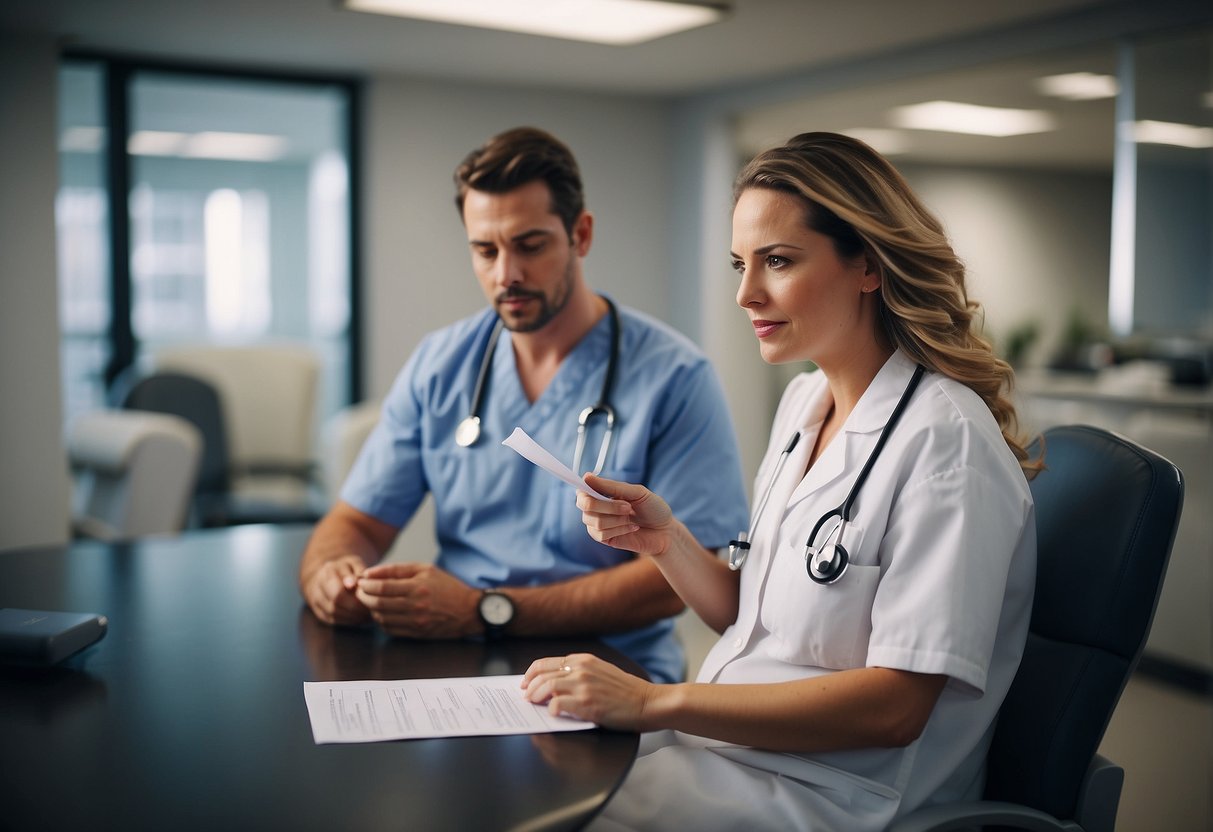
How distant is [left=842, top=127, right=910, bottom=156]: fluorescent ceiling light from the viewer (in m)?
6.95

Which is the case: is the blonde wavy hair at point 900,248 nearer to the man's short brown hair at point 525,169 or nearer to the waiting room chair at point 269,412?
the man's short brown hair at point 525,169

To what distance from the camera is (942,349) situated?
4.42ft

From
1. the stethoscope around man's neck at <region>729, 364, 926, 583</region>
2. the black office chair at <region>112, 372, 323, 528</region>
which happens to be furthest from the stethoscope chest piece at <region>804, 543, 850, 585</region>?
the black office chair at <region>112, 372, 323, 528</region>

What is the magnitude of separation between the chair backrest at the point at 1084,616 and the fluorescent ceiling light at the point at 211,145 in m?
7.93

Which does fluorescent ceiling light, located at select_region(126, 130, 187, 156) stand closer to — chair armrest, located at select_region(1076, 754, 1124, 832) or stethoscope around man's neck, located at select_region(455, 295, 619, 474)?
stethoscope around man's neck, located at select_region(455, 295, 619, 474)

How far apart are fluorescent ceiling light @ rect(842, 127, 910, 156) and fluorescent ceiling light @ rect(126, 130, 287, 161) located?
14.4 ft

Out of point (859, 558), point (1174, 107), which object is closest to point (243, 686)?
point (859, 558)

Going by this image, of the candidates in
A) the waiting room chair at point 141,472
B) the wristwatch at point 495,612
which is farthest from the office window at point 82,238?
the wristwatch at point 495,612

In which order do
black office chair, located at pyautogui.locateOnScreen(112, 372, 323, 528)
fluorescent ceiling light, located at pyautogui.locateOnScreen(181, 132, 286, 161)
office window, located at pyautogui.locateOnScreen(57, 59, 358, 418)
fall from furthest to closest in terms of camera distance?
fluorescent ceiling light, located at pyautogui.locateOnScreen(181, 132, 286, 161), office window, located at pyautogui.locateOnScreen(57, 59, 358, 418), black office chair, located at pyautogui.locateOnScreen(112, 372, 323, 528)

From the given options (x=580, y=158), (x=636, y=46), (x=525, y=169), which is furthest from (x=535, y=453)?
(x=580, y=158)

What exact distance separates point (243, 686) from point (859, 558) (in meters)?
0.77

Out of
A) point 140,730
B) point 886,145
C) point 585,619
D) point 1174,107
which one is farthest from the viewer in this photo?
point 886,145

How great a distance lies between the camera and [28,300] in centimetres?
427

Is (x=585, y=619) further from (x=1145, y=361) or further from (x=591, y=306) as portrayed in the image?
(x=1145, y=361)
